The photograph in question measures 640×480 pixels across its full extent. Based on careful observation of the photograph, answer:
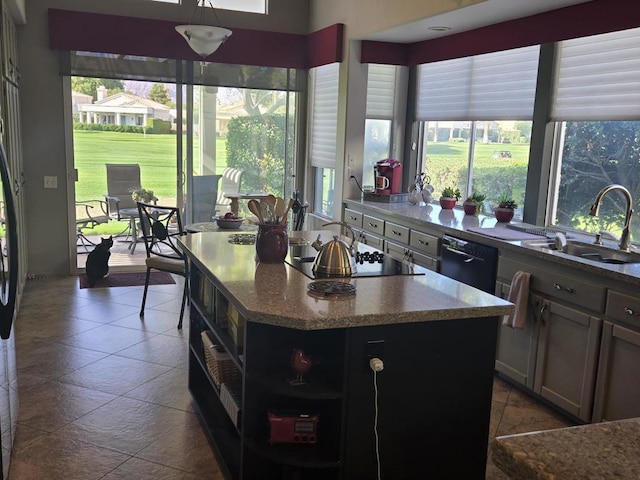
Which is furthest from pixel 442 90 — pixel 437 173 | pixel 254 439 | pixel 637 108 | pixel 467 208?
pixel 254 439

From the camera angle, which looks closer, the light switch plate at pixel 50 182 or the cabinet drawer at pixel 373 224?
the cabinet drawer at pixel 373 224

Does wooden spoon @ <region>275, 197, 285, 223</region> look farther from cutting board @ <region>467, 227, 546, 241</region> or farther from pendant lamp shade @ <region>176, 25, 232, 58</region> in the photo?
pendant lamp shade @ <region>176, 25, 232, 58</region>

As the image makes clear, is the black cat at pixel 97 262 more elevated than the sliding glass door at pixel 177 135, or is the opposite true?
the sliding glass door at pixel 177 135

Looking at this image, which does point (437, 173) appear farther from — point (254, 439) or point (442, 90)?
point (254, 439)

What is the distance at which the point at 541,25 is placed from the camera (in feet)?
13.6

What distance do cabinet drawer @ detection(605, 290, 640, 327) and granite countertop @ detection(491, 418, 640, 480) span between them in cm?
190

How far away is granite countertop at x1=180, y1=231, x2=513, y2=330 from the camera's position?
213cm

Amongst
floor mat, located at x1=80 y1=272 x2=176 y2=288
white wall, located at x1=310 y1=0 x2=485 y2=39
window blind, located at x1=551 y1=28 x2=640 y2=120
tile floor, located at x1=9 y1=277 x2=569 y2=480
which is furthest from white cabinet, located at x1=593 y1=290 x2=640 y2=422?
floor mat, located at x1=80 y1=272 x2=176 y2=288

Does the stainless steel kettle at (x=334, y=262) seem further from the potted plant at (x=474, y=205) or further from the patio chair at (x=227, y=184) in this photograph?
the patio chair at (x=227, y=184)

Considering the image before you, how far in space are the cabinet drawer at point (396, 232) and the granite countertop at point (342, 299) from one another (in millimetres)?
1944

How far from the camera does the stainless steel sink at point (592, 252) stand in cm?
335

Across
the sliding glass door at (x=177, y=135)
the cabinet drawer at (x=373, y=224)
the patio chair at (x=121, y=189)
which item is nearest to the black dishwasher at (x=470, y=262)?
the cabinet drawer at (x=373, y=224)

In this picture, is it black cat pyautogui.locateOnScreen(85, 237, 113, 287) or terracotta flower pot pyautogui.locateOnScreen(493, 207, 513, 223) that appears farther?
black cat pyautogui.locateOnScreen(85, 237, 113, 287)

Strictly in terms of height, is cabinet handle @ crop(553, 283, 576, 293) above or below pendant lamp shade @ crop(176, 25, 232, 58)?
below
